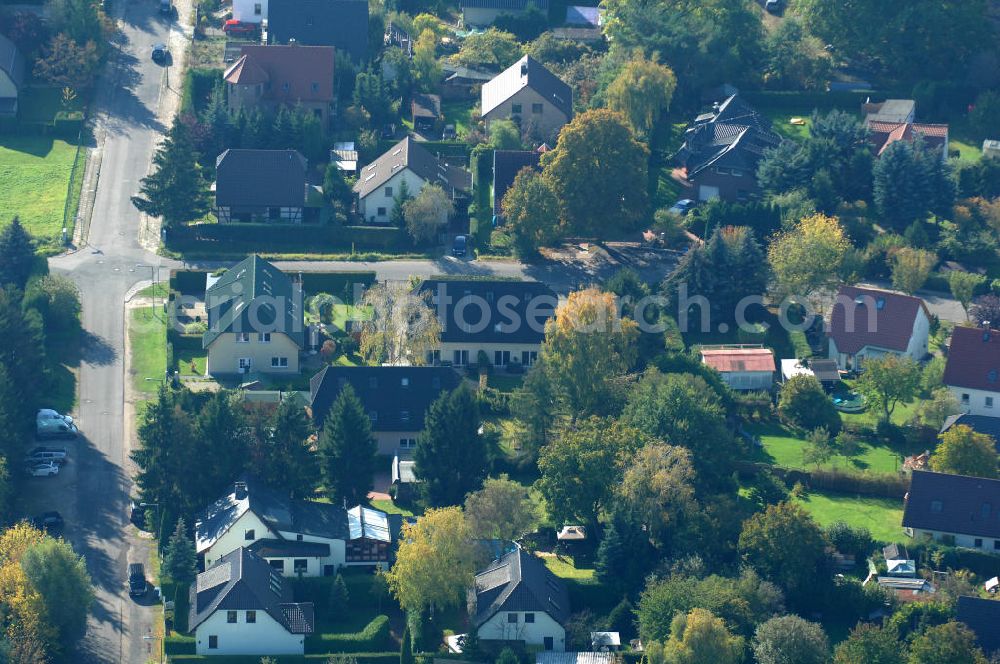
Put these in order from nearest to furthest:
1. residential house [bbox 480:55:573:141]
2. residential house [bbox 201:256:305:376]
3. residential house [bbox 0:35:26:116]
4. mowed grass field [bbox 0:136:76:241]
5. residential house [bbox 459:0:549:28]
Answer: residential house [bbox 201:256:305:376] < mowed grass field [bbox 0:136:76:241] < residential house [bbox 0:35:26:116] < residential house [bbox 480:55:573:141] < residential house [bbox 459:0:549:28]

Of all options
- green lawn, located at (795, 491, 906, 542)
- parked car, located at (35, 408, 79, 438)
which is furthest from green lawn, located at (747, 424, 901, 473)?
parked car, located at (35, 408, 79, 438)

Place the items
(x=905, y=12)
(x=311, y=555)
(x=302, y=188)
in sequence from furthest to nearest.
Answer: (x=905, y=12)
(x=302, y=188)
(x=311, y=555)

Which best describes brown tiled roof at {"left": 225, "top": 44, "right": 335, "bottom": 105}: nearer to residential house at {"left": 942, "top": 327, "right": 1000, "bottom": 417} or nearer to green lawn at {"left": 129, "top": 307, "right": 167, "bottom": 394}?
green lawn at {"left": 129, "top": 307, "right": 167, "bottom": 394}

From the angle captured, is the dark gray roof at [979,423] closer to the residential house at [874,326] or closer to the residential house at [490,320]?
the residential house at [874,326]

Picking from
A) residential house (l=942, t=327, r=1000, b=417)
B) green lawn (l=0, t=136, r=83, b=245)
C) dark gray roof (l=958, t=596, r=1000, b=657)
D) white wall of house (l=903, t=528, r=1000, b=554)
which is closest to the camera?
dark gray roof (l=958, t=596, r=1000, b=657)

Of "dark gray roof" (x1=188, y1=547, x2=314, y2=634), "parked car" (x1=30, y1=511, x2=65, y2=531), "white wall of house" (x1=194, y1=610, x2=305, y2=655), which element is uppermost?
"parked car" (x1=30, y1=511, x2=65, y2=531)

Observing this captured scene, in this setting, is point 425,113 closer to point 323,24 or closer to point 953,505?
point 323,24

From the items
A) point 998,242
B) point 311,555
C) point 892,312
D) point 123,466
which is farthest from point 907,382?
point 123,466

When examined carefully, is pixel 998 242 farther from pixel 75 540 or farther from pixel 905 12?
pixel 75 540
